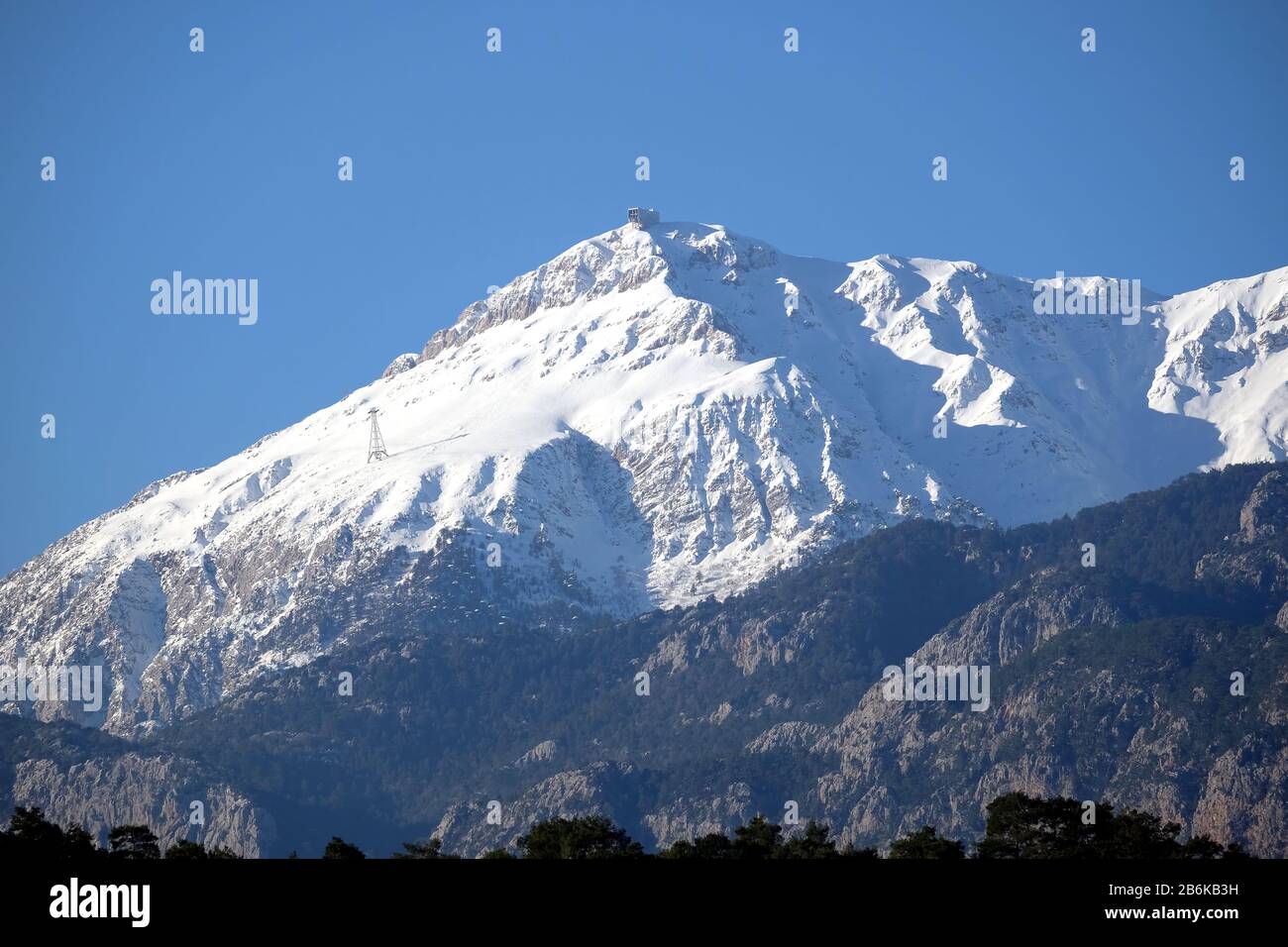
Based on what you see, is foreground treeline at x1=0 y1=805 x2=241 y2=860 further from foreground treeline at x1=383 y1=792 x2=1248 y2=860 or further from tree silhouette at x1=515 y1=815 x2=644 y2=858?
tree silhouette at x1=515 y1=815 x2=644 y2=858

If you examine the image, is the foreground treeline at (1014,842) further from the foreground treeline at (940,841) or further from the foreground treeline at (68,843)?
the foreground treeline at (68,843)

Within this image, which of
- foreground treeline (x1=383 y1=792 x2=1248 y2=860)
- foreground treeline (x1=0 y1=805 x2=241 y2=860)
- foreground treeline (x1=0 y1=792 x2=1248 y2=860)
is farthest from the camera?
foreground treeline (x1=383 y1=792 x2=1248 y2=860)

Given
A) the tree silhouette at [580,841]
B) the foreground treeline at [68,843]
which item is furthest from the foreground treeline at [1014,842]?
the foreground treeline at [68,843]

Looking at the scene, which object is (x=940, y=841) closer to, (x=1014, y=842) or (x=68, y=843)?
(x=1014, y=842)

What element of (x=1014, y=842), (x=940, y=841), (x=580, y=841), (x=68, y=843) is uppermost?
(x=68, y=843)

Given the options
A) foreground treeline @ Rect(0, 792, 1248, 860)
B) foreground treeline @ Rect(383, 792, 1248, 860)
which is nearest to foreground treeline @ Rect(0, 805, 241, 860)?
foreground treeline @ Rect(0, 792, 1248, 860)

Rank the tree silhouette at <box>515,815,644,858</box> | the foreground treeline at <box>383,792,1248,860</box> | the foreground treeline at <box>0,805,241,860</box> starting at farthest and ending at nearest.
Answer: the tree silhouette at <box>515,815,644,858</box> < the foreground treeline at <box>383,792,1248,860</box> < the foreground treeline at <box>0,805,241,860</box>

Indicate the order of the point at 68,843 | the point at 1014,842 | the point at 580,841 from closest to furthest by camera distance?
the point at 68,843 → the point at 580,841 → the point at 1014,842

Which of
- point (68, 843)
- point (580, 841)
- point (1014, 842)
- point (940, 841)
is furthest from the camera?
point (940, 841)

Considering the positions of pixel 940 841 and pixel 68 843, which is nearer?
pixel 68 843

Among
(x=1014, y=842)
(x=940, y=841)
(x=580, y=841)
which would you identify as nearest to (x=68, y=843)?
(x=580, y=841)
